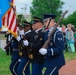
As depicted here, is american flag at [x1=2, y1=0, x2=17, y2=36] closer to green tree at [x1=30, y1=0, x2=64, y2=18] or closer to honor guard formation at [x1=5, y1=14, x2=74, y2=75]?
honor guard formation at [x1=5, y1=14, x2=74, y2=75]

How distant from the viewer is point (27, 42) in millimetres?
7246

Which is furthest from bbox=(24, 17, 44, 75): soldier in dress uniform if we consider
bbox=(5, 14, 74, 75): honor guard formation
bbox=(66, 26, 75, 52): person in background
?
bbox=(66, 26, 75, 52): person in background

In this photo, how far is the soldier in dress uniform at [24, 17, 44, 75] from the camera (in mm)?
7117

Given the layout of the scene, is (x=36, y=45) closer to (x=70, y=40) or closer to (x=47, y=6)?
(x=70, y=40)

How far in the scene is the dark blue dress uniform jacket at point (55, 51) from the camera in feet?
19.7

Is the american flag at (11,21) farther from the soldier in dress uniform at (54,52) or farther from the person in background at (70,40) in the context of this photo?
the person in background at (70,40)

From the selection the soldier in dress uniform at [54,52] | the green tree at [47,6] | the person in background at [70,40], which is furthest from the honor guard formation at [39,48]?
the green tree at [47,6]

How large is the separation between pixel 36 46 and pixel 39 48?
0.37 ft

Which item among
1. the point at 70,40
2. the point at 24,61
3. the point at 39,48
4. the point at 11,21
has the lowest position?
the point at 70,40

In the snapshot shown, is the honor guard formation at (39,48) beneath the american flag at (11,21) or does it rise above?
beneath

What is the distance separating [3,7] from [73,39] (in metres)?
11.2

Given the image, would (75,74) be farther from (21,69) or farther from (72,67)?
(21,69)

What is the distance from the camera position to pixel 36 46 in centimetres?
711

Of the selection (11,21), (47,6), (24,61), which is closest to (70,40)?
(24,61)
